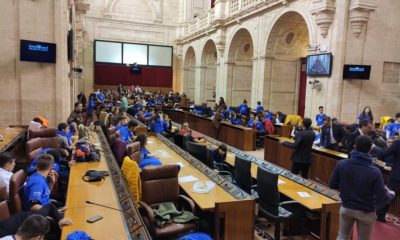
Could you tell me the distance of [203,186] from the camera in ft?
14.7

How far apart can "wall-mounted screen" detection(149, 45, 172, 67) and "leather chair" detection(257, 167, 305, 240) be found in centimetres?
2174

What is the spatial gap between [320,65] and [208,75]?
12124 millimetres

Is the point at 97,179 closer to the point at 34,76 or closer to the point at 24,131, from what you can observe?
the point at 24,131

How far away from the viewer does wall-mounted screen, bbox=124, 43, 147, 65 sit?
24203 mm

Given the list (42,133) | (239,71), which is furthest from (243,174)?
(239,71)

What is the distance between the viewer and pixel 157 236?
3.60 metres

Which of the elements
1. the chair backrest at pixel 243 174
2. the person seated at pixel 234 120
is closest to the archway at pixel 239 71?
the person seated at pixel 234 120

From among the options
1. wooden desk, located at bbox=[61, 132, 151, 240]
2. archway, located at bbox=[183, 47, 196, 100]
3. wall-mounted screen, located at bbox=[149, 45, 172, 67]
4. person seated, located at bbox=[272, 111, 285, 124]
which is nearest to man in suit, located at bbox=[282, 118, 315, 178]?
wooden desk, located at bbox=[61, 132, 151, 240]

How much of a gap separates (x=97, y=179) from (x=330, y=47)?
889 cm

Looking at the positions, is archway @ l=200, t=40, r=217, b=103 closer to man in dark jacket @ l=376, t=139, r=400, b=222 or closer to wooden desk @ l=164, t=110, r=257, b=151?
wooden desk @ l=164, t=110, r=257, b=151

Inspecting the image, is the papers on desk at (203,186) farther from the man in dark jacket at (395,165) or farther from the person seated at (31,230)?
the man in dark jacket at (395,165)

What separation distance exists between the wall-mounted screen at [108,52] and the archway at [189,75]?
5107mm

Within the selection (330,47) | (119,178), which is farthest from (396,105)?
(119,178)

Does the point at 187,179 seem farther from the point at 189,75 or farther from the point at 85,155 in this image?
the point at 189,75
